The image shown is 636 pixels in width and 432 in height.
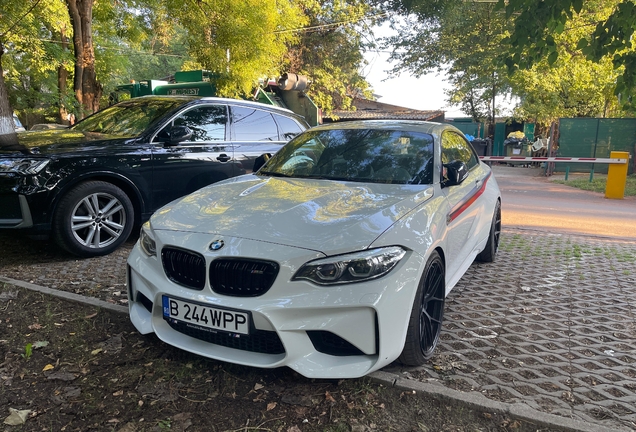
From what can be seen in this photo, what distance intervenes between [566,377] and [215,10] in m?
10.2

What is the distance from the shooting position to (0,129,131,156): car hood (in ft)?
15.1

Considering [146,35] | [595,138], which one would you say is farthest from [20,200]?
[595,138]

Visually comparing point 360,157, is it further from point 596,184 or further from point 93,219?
point 596,184

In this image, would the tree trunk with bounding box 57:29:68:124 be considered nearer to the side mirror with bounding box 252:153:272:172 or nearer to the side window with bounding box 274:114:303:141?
the side window with bounding box 274:114:303:141

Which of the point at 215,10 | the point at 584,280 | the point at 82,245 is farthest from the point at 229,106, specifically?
the point at 215,10

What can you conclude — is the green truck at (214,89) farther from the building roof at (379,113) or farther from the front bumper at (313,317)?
the front bumper at (313,317)

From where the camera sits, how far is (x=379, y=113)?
82.8 feet

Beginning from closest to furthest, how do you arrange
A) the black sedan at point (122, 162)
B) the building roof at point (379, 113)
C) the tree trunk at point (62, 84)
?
the black sedan at point (122, 162)
the tree trunk at point (62, 84)
the building roof at point (379, 113)

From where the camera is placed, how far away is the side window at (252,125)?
6168mm

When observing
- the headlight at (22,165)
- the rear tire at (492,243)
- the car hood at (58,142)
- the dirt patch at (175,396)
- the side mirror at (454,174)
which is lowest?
the dirt patch at (175,396)

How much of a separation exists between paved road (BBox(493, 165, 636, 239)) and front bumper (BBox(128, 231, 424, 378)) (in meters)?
6.09

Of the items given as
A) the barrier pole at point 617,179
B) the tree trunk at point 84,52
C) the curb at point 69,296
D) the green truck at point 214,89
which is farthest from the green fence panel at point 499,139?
the curb at point 69,296

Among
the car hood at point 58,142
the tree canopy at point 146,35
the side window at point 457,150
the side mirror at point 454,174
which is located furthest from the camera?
the tree canopy at point 146,35

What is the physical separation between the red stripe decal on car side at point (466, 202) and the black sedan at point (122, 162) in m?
2.95
